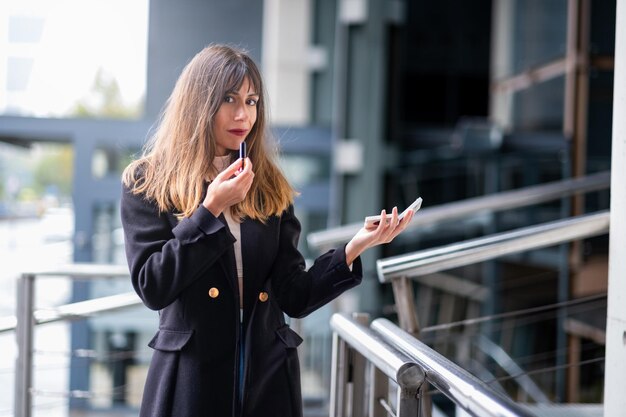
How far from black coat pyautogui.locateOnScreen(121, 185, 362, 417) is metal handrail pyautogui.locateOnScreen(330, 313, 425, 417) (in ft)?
0.68

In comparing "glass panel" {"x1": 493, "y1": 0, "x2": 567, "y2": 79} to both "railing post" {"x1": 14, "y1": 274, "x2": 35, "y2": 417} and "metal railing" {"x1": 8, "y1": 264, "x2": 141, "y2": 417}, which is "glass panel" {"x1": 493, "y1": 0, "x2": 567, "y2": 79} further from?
"railing post" {"x1": 14, "y1": 274, "x2": 35, "y2": 417}

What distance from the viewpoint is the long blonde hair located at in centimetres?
175

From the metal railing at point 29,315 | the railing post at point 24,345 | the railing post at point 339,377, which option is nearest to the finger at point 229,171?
the railing post at point 339,377

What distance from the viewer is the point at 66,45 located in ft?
36.5

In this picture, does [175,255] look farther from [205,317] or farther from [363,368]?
[363,368]

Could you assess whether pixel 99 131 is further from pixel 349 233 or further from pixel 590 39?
pixel 349 233

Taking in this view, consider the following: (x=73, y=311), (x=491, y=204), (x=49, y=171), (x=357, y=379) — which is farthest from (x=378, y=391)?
(x=49, y=171)

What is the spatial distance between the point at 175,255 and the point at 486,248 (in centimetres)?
119

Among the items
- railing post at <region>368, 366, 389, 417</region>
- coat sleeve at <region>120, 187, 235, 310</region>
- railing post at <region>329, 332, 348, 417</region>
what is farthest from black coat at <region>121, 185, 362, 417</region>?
railing post at <region>329, 332, 348, 417</region>

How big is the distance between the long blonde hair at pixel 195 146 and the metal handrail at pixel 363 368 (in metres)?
0.39

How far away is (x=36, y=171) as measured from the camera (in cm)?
1538

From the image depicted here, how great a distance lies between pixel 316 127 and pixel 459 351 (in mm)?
3304

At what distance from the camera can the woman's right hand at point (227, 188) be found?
163 cm

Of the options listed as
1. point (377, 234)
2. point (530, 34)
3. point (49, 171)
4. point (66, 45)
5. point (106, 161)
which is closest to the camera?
point (377, 234)
